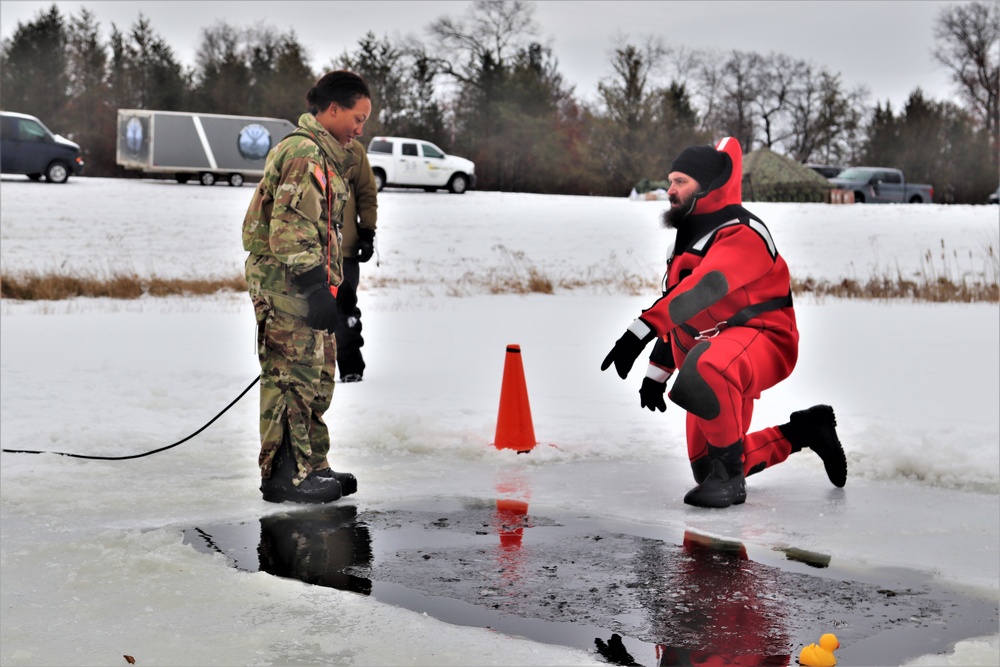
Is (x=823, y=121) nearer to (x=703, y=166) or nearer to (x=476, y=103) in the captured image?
(x=476, y=103)

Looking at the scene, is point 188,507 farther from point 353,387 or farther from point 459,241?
point 459,241

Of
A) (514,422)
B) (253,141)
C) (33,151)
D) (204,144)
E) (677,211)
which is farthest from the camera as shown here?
(253,141)

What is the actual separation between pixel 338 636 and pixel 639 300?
12351 millimetres


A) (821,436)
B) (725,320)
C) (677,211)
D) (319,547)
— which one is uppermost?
(677,211)

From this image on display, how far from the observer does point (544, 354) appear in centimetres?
1008

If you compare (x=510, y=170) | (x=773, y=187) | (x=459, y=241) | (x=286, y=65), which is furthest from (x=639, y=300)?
(x=286, y=65)

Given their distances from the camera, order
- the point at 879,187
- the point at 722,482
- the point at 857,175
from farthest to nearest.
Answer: the point at 857,175 < the point at 879,187 < the point at 722,482

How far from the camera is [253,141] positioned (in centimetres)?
3497

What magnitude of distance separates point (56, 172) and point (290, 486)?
2859 cm

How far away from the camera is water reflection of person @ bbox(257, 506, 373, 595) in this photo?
4172 millimetres

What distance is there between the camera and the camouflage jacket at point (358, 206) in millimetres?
8281

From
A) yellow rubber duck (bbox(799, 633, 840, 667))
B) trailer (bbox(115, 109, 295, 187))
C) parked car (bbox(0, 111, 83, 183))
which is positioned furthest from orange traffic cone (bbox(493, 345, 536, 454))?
trailer (bbox(115, 109, 295, 187))

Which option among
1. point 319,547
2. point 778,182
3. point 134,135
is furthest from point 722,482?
point 134,135

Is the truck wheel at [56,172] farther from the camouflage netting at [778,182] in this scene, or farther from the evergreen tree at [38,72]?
the camouflage netting at [778,182]
